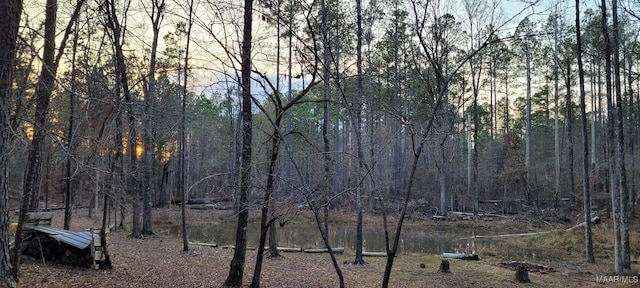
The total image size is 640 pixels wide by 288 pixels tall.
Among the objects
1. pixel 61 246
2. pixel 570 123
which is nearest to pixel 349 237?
pixel 570 123

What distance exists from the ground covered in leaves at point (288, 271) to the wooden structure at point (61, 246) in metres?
0.20

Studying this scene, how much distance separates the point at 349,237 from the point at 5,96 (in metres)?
14.9

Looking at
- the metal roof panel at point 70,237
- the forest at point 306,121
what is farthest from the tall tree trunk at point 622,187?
the metal roof panel at point 70,237

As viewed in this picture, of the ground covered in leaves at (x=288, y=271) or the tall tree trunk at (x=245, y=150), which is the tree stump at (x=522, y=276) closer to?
the ground covered in leaves at (x=288, y=271)

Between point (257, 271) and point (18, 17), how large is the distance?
16.0 ft

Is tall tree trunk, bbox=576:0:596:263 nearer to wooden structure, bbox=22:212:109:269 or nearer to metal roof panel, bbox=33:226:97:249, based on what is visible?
wooden structure, bbox=22:212:109:269

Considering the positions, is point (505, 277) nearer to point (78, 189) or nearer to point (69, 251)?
point (69, 251)

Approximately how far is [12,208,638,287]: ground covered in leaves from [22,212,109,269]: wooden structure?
205 millimetres

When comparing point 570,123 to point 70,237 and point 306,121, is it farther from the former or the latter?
point 306,121

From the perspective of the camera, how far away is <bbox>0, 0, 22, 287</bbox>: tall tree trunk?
4.25 meters

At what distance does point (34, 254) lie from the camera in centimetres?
757

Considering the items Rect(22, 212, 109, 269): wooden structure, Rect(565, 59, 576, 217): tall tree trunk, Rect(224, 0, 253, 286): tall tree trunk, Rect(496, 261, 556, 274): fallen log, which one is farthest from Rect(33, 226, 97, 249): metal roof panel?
Rect(565, 59, 576, 217): tall tree trunk

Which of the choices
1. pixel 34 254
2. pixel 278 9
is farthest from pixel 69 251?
pixel 278 9

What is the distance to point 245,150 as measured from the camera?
22.9 ft
